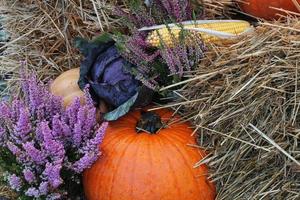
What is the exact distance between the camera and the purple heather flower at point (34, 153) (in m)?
2.59

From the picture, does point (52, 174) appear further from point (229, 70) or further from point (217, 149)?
point (229, 70)

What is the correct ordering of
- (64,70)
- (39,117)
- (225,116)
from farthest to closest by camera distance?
(64,70) < (39,117) < (225,116)

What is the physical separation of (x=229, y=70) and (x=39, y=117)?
37.4 inches

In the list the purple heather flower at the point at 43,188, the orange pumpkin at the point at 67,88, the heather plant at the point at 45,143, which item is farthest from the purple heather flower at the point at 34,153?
the orange pumpkin at the point at 67,88

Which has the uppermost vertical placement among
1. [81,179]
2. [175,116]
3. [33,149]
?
[33,149]

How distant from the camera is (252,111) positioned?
2.52 metres

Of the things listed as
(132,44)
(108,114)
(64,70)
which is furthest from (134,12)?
(64,70)

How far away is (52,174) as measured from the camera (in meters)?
2.62

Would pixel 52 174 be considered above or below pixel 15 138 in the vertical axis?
below

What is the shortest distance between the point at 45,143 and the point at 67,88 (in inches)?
24.9

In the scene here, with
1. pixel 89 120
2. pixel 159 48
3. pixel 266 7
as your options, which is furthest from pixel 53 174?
pixel 266 7

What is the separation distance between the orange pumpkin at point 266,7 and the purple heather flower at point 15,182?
154 centimetres

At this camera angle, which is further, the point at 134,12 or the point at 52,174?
the point at 134,12

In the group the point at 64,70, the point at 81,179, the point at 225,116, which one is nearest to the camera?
the point at 225,116
